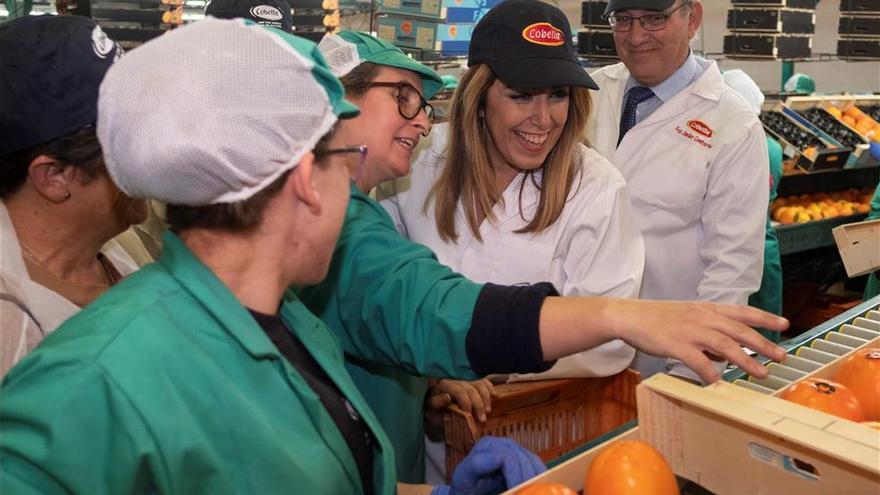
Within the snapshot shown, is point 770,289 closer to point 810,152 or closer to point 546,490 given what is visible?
point 810,152

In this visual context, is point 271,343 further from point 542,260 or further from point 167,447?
point 542,260

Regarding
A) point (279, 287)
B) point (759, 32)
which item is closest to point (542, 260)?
point (279, 287)

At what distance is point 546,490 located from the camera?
50.1 inches

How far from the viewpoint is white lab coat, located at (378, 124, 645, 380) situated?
2420 mm

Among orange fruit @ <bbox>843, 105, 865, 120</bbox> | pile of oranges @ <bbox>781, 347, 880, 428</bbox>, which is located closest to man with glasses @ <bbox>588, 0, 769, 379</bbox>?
pile of oranges @ <bbox>781, 347, 880, 428</bbox>

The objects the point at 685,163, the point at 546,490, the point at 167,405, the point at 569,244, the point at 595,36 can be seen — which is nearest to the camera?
the point at 167,405

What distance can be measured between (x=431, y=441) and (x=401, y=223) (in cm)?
72

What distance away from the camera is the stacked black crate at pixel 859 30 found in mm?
7137

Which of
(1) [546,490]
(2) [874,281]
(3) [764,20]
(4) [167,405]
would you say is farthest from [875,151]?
(4) [167,405]

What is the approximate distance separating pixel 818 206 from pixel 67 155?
528 centimetres

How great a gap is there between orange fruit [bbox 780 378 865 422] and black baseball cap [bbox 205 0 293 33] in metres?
1.91

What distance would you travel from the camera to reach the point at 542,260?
2.45 meters

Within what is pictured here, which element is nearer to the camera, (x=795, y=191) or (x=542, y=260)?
(x=542, y=260)

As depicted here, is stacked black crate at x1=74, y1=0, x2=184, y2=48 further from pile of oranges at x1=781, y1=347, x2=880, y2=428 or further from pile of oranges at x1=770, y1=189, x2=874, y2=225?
pile of oranges at x1=770, y1=189, x2=874, y2=225
